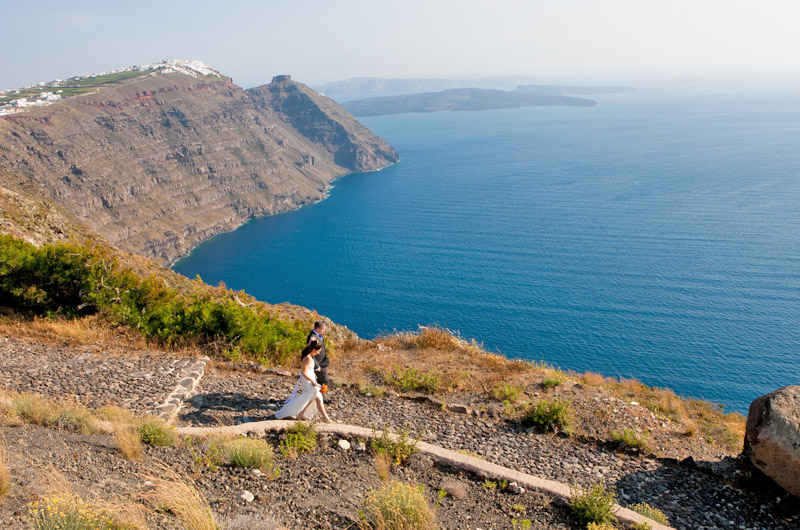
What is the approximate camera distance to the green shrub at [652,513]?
316 inches

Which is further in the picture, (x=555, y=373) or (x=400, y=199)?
(x=400, y=199)

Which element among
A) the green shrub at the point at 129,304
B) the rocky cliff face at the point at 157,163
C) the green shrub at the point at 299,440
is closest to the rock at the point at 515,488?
the green shrub at the point at 299,440

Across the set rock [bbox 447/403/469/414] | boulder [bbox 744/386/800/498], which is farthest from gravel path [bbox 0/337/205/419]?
boulder [bbox 744/386/800/498]

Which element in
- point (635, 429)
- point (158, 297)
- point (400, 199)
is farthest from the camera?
point (400, 199)

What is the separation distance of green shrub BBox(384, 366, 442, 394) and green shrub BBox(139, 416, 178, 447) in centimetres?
607

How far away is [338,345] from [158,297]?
6353 millimetres

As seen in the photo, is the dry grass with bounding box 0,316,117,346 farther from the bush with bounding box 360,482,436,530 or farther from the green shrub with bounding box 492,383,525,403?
the green shrub with bounding box 492,383,525,403

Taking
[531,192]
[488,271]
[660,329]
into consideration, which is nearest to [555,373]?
[660,329]

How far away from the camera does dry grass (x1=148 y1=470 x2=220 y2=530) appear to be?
5.94 m

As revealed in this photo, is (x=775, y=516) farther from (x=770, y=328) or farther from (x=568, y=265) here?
(x=568, y=265)

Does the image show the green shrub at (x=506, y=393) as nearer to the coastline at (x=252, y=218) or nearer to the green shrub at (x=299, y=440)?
the green shrub at (x=299, y=440)

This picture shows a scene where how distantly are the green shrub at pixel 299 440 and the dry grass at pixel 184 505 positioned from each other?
210cm

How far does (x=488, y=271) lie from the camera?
87625 millimetres

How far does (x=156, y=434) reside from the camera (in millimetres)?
8688
